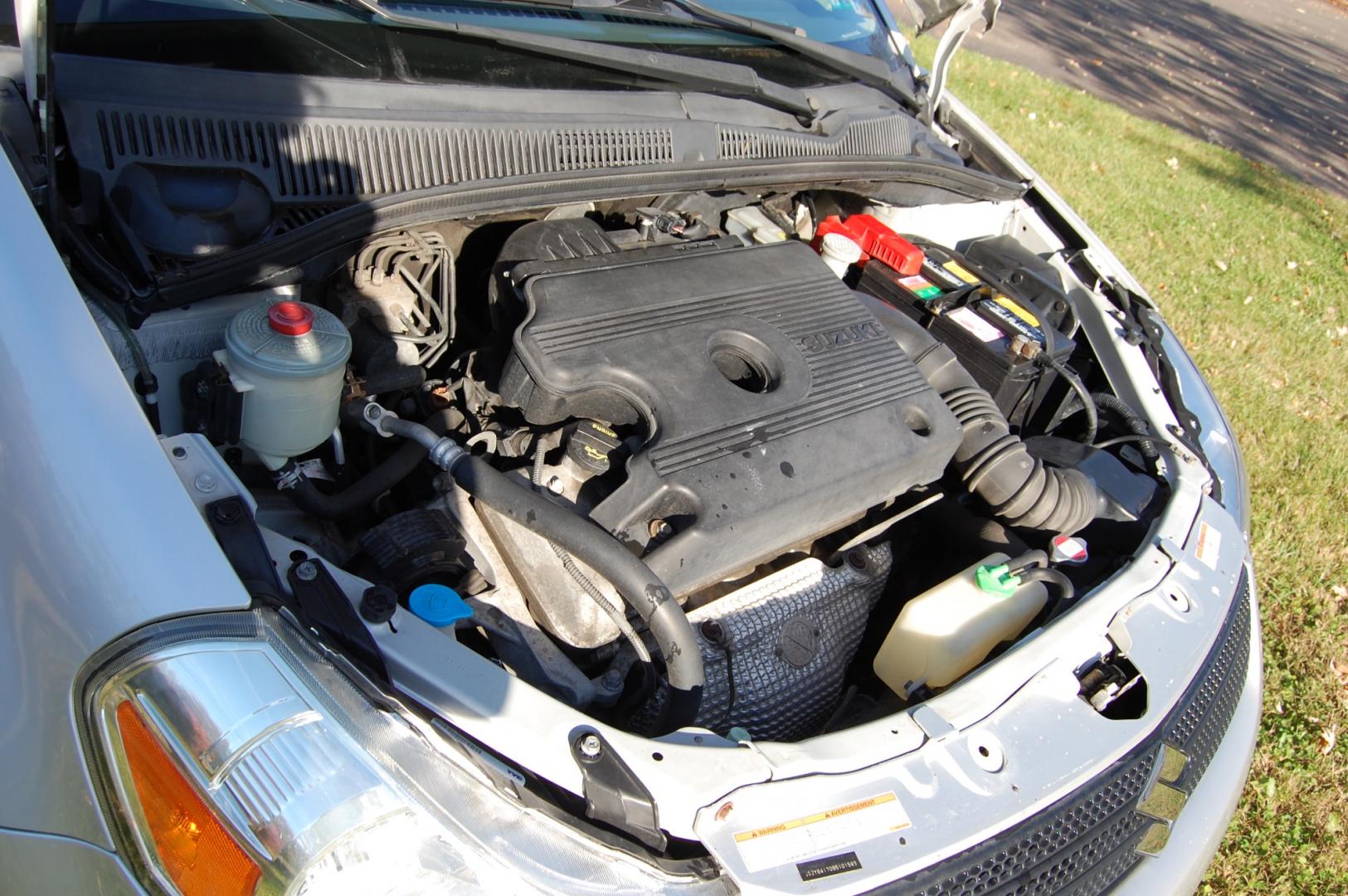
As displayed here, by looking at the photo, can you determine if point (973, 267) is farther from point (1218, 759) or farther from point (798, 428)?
point (1218, 759)

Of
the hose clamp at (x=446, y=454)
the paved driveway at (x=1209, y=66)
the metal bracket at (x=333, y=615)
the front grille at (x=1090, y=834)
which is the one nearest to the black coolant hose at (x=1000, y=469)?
the front grille at (x=1090, y=834)

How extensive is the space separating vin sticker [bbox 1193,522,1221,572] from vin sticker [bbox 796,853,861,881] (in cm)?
105

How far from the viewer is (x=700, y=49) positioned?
217cm

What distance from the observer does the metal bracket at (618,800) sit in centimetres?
114

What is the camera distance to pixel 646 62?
202 cm

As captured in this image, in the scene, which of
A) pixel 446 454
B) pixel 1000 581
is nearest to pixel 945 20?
pixel 1000 581

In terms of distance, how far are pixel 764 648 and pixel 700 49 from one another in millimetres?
1357

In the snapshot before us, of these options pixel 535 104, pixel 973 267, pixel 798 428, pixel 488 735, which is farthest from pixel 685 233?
pixel 488 735

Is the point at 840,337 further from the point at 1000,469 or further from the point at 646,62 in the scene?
the point at 646,62

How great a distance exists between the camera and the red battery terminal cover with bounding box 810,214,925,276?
234 cm

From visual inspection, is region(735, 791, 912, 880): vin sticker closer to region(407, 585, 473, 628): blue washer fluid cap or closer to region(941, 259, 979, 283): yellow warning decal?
region(407, 585, 473, 628): blue washer fluid cap

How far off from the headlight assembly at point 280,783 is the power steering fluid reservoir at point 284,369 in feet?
1.54

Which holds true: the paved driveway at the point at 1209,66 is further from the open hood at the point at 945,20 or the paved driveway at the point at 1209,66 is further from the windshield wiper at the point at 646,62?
the windshield wiper at the point at 646,62

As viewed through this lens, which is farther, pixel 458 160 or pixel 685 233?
pixel 685 233
